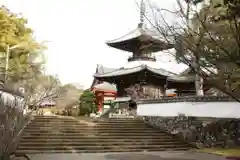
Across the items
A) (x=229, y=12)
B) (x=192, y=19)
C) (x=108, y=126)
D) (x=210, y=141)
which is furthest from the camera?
(x=108, y=126)

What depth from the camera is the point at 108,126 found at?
18969 mm

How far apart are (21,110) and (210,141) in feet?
37.6

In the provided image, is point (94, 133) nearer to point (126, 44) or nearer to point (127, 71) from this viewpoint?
point (127, 71)

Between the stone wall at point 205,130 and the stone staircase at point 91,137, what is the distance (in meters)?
0.53

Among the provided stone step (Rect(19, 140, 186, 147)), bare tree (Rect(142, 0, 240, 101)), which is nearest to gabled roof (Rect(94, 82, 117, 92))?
stone step (Rect(19, 140, 186, 147))

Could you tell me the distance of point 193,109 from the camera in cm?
1773

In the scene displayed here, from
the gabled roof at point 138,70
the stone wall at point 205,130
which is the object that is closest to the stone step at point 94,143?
the stone wall at point 205,130

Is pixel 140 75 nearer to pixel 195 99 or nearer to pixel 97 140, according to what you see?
pixel 195 99

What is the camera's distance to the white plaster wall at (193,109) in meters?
15.8

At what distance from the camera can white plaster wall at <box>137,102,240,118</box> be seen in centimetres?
1577

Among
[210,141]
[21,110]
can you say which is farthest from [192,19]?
[210,141]

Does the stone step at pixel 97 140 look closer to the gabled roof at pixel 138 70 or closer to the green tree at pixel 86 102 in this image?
the gabled roof at pixel 138 70

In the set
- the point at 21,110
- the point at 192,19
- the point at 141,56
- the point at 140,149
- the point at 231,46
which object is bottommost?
the point at 140,149

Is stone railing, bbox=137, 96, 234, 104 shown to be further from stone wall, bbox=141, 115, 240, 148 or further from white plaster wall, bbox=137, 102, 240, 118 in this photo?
stone wall, bbox=141, 115, 240, 148
